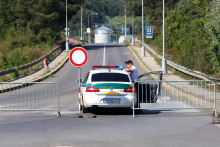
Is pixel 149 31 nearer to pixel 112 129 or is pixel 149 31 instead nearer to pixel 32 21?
pixel 32 21

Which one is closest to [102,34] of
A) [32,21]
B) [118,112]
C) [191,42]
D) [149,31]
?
[32,21]

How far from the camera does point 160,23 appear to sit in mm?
76000

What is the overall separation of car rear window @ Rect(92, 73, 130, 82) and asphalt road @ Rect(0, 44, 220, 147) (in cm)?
116

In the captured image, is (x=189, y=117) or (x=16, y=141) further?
(x=189, y=117)

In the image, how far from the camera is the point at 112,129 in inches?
449

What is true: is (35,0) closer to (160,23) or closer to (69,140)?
(160,23)

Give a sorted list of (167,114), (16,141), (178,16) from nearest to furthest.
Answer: (16,141)
(167,114)
(178,16)

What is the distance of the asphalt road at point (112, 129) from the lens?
9562mm

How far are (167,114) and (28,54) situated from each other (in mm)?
36369

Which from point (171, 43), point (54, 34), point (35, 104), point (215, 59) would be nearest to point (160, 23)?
point (54, 34)

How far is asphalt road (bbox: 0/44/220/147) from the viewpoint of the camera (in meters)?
9.56

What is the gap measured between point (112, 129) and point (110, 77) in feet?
11.4

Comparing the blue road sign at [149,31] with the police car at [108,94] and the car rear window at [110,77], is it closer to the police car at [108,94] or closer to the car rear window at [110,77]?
the car rear window at [110,77]

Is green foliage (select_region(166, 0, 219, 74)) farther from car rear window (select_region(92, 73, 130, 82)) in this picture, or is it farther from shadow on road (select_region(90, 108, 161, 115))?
car rear window (select_region(92, 73, 130, 82))
